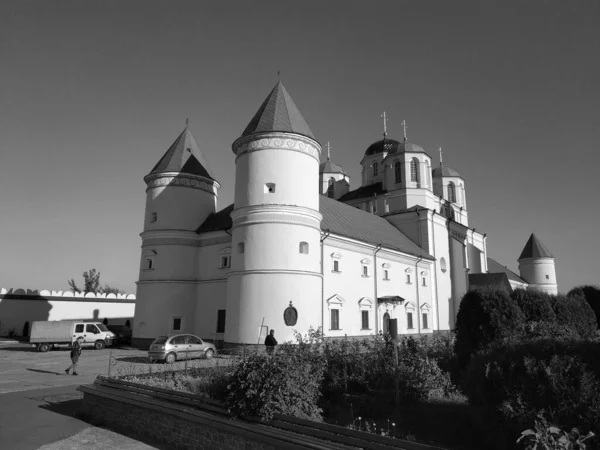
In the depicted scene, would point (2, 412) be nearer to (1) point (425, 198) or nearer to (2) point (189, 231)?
(2) point (189, 231)

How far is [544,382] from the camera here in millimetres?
5723

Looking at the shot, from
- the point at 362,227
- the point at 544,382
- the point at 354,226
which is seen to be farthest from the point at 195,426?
the point at 362,227

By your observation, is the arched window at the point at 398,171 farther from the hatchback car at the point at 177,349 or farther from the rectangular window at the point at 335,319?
the hatchback car at the point at 177,349

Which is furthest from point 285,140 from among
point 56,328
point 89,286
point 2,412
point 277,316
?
point 89,286

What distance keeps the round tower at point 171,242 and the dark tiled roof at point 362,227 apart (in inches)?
333

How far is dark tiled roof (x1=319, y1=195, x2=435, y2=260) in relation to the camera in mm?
29297

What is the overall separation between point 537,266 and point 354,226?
42.7m

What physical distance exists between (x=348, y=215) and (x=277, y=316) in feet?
46.9

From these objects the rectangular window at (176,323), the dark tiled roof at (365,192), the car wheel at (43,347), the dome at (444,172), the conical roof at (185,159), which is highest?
the dome at (444,172)

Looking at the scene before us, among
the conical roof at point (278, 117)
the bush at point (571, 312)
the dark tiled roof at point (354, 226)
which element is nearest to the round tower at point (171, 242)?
the dark tiled roof at point (354, 226)

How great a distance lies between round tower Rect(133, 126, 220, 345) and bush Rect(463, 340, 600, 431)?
23.9 meters

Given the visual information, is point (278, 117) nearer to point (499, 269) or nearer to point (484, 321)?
point (484, 321)

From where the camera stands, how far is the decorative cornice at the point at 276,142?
2322cm

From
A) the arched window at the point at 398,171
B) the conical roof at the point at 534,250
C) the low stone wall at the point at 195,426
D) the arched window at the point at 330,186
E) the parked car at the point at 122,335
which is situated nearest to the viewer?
the low stone wall at the point at 195,426
